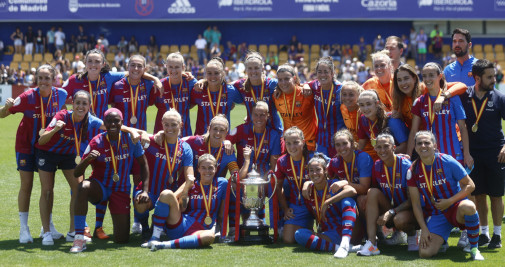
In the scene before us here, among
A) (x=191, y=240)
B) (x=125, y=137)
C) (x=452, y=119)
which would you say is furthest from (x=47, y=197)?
(x=452, y=119)

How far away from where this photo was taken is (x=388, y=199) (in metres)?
6.04

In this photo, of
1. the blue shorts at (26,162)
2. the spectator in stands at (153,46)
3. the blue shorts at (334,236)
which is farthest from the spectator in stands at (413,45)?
the blue shorts at (26,162)

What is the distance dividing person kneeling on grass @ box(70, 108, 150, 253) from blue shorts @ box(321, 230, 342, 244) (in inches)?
62.3

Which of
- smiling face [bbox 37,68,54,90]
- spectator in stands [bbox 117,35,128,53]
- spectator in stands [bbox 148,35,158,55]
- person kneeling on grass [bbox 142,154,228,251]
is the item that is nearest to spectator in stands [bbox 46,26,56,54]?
spectator in stands [bbox 117,35,128,53]

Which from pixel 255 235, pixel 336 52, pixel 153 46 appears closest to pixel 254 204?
pixel 255 235

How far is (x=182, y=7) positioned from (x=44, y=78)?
→ 2268 cm

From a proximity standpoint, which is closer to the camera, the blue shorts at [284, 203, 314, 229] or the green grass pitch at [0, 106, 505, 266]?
the green grass pitch at [0, 106, 505, 266]

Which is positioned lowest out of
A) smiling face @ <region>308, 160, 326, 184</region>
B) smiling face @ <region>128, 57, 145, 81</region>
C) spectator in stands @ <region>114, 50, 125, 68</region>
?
smiling face @ <region>308, 160, 326, 184</region>

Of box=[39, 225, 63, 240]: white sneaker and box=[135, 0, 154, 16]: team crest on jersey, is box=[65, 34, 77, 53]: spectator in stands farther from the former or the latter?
box=[39, 225, 63, 240]: white sneaker

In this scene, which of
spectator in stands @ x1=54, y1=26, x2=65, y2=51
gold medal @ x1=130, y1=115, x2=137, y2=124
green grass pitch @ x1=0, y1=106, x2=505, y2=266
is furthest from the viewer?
spectator in stands @ x1=54, y1=26, x2=65, y2=51

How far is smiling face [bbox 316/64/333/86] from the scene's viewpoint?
265 inches

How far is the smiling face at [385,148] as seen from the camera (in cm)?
585

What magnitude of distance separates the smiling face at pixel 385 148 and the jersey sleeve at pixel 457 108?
0.68m

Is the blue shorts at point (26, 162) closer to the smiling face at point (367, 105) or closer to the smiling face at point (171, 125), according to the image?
the smiling face at point (171, 125)
